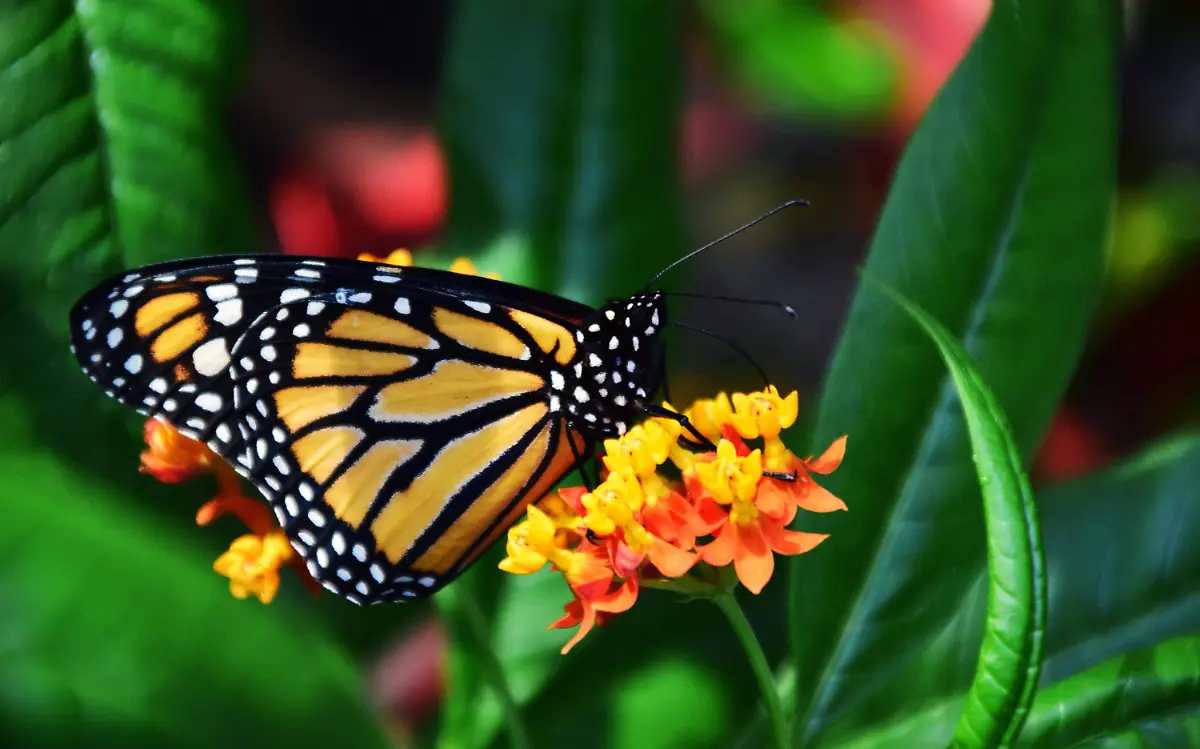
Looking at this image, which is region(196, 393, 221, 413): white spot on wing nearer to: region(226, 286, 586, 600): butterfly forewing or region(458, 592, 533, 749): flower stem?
region(226, 286, 586, 600): butterfly forewing

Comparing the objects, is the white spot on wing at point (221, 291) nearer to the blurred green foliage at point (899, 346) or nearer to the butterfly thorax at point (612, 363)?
the blurred green foliage at point (899, 346)

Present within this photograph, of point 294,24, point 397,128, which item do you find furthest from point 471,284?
point 294,24

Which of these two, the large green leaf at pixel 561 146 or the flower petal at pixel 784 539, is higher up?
the large green leaf at pixel 561 146

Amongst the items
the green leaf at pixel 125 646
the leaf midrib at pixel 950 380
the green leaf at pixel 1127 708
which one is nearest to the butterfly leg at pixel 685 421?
the leaf midrib at pixel 950 380

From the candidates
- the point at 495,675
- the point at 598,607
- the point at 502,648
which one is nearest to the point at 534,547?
the point at 598,607

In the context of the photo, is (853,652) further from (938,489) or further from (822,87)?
(822,87)
